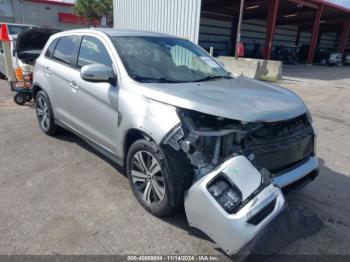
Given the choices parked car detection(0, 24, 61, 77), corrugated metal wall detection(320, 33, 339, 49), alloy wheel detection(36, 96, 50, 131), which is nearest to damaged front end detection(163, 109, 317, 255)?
alloy wheel detection(36, 96, 50, 131)

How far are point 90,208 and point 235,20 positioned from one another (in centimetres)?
3083

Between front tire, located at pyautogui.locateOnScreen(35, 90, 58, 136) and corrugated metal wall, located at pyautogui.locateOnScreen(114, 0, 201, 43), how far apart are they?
409 inches

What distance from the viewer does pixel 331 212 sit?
3223 mm

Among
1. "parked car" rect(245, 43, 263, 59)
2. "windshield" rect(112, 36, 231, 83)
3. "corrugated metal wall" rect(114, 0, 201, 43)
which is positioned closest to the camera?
"windshield" rect(112, 36, 231, 83)

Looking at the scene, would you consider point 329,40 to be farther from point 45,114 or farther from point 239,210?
point 239,210

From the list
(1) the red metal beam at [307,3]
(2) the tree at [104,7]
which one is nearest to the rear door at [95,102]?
(1) the red metal beam at [307,3]

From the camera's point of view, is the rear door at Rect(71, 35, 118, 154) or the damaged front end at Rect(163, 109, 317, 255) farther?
the rear door at Rect(71, 35, 118, 154)

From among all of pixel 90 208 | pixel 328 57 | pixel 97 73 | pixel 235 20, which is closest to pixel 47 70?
pixel 97 73

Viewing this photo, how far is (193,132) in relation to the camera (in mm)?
2516

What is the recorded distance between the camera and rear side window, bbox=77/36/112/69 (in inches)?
140

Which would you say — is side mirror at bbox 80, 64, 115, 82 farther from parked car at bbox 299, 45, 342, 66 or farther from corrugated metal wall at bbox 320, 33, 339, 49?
corrugated metal wall at bbox 320, 33, 339, 49

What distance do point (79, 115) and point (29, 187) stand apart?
1.06m

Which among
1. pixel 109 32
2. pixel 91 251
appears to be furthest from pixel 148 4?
pixel 91 251

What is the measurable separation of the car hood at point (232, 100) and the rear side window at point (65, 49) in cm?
183
